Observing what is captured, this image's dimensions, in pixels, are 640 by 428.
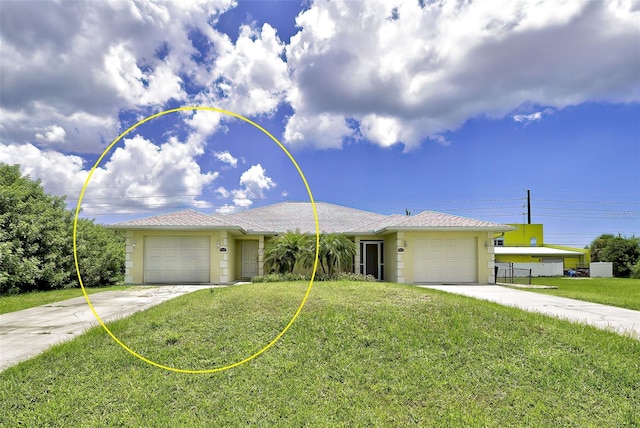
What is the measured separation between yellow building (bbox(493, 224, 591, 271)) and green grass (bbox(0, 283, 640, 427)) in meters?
26.7

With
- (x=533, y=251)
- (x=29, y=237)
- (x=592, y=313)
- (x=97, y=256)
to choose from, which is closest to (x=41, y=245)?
(x=29, y=237)

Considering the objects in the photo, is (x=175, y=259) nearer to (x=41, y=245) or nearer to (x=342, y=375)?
(x=41, y=245)

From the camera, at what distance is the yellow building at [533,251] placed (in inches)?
1275

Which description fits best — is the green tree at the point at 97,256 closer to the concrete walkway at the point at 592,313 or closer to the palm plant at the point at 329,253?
the palm plant at the point at 329,253

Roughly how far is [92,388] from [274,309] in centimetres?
299

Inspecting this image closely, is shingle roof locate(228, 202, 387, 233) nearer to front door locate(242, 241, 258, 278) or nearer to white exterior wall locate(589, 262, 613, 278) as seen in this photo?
front door locate(242, 241, 258, 278)

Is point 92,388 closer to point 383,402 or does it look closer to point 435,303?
point 383,402

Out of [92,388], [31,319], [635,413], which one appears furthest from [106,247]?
[635,413]

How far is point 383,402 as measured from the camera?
12.9 feet

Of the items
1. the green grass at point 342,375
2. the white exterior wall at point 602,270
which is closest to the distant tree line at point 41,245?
the green grass at point 342,375

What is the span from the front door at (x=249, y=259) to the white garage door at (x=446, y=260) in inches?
289

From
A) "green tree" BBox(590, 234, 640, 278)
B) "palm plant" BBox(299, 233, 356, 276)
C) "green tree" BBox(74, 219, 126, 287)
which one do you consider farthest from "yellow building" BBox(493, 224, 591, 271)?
"green tree" BBox(74, 219, 126, 287)

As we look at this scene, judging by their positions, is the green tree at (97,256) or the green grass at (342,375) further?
the green tree at (97,256)

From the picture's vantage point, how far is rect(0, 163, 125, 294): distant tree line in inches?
535
